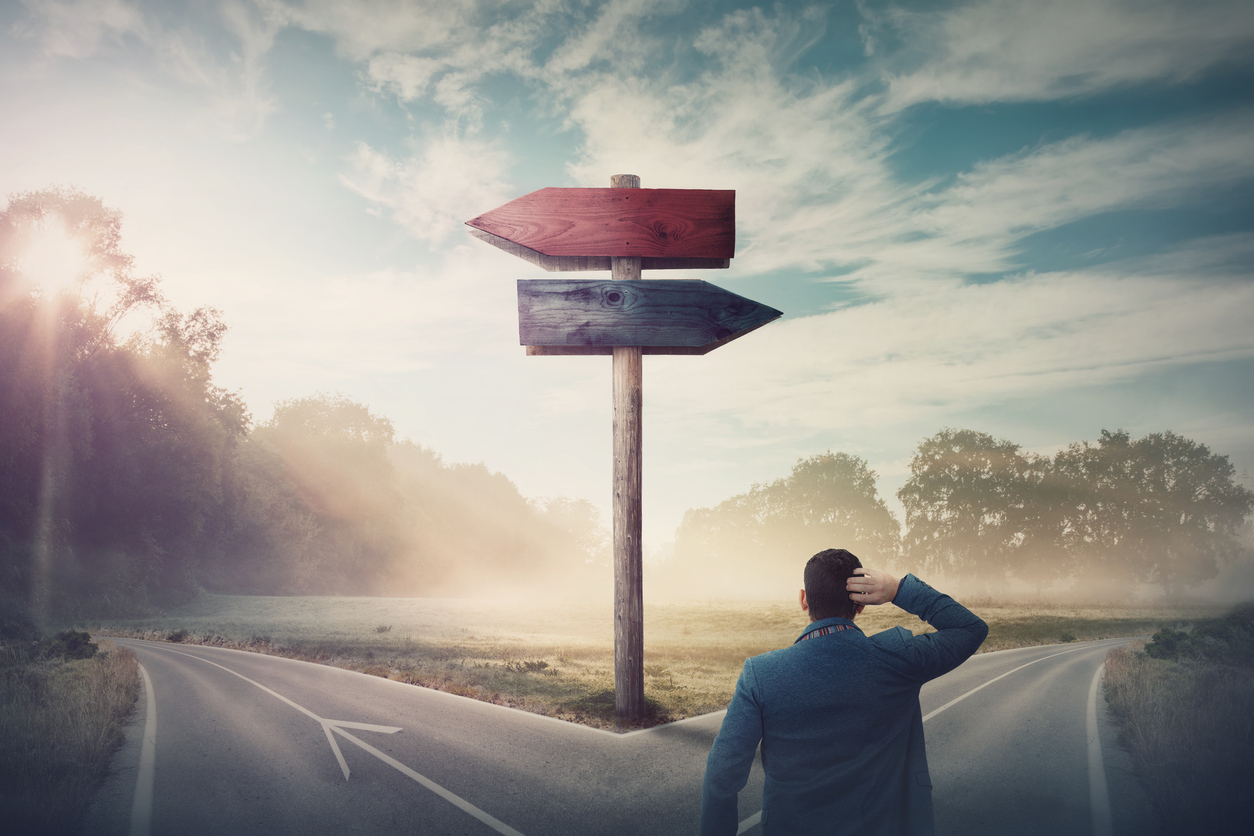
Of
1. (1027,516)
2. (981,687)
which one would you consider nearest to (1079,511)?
(1027,516)

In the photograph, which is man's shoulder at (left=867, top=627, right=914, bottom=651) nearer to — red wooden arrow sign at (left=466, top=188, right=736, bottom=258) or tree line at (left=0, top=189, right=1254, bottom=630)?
red wooden arrow sign at (left=466, top=188, right=736, bottom=258)

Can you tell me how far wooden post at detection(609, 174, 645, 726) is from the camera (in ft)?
24.9

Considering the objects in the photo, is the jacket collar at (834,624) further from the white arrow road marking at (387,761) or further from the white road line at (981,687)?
the white road line at (981,687)

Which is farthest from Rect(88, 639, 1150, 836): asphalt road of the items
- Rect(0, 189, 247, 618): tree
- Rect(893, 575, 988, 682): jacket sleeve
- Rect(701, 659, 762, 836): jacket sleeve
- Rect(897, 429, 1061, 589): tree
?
Rect(897, 429, 1061, 589): tree

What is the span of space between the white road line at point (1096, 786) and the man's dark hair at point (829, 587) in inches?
204

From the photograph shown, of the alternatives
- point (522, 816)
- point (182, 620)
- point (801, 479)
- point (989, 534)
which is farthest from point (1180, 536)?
point (182, 620)

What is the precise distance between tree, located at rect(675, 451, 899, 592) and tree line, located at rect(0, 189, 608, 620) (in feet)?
88.8

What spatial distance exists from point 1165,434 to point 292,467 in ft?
200

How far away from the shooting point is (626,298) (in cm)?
742

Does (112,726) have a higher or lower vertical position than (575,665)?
higher

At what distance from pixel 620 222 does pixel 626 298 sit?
105cm

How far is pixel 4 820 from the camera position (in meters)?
5.05

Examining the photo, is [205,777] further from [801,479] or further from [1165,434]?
[1165,434]

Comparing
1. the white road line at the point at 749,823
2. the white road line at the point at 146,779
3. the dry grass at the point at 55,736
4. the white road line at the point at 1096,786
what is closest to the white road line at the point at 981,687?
the white road line at the point at 1096,786
